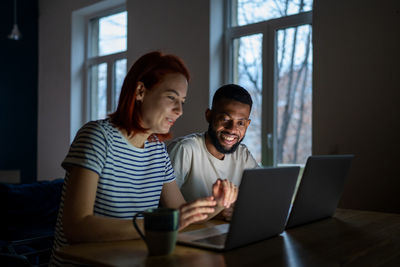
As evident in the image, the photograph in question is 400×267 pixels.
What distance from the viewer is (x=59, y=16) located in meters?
5.42

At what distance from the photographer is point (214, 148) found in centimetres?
208

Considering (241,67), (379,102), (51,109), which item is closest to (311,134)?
(379,102)

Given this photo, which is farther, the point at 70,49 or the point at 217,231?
the point at 70,49

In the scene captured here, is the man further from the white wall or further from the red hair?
the white wall

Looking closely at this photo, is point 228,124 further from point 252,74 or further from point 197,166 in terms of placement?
point 252,74

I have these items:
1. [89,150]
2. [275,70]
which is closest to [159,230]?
[89,150]

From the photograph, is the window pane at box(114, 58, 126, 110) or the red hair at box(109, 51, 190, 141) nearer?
the red hair at box(109, 51, 190, 141)

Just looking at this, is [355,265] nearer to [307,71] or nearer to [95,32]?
[307,71]

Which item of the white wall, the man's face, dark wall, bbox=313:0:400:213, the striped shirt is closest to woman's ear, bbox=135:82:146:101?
the striped shirt

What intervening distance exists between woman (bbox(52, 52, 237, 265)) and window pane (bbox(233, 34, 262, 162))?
216 centimetres

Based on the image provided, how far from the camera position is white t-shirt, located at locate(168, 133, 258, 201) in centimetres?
198

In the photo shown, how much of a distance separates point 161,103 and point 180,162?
633 mm

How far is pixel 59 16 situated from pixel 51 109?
124 centimetres

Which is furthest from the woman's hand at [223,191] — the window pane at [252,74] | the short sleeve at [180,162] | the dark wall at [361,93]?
the window pane at [252,74]
